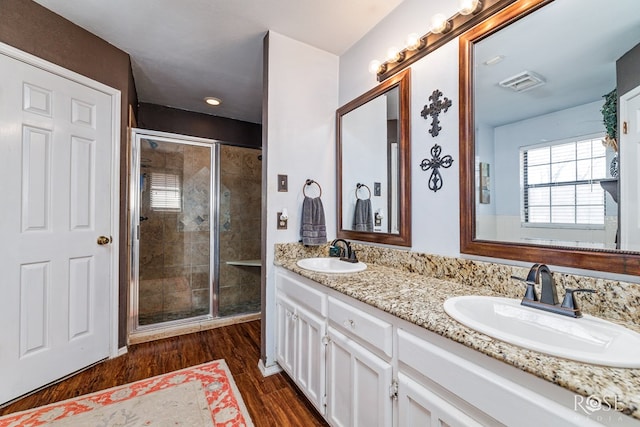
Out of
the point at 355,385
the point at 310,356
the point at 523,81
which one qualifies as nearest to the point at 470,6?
the point at 523,81

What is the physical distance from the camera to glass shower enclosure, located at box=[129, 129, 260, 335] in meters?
2.82

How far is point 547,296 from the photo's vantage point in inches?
36.1

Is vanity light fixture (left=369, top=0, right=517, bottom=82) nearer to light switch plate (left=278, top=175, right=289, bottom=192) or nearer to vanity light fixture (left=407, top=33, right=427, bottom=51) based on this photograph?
vanity light fixture (left=407, top=33, right=427, bottom=51)

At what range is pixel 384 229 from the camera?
175 cm

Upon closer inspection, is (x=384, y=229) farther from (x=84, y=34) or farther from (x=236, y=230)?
(x=84, y=34)

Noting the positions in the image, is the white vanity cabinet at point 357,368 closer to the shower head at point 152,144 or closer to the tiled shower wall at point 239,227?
the tiled shower wall at point 239,227

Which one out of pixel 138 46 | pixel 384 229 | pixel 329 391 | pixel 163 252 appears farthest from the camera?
pixel 163 252

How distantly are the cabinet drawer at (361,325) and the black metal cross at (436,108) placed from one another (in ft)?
3.24

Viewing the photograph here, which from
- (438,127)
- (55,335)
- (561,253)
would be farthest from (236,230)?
(561,253)

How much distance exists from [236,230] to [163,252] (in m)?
0.79

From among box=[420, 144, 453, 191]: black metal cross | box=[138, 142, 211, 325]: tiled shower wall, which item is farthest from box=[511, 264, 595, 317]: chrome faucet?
box=[138, 142, 211, 325]: tiled shower wall

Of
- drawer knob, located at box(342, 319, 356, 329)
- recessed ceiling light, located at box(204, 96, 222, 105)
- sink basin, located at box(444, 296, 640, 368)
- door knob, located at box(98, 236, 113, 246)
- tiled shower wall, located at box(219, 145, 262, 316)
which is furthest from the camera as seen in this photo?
tiled shower wall, located at box(219, 145, 262, 316)

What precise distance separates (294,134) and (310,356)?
1.45 meters

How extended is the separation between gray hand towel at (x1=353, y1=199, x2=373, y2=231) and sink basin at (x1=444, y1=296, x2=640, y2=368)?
92cm
